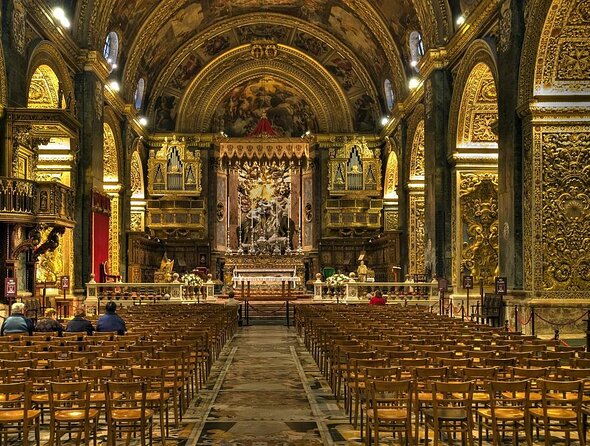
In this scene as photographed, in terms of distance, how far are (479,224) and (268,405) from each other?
658 inches

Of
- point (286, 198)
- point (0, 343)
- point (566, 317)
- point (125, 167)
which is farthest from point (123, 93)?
point (0, 343)

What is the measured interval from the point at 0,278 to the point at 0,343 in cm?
854

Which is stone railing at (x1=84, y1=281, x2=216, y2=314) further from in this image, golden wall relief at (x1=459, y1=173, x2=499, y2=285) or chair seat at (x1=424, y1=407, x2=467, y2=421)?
chair seat at (x1=424, y1=407, x2=467, y2=421)

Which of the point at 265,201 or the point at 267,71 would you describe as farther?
the point at 265,201

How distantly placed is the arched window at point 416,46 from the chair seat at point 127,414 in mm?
25368

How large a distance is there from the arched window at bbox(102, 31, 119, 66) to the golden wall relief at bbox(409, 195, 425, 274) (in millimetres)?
13728

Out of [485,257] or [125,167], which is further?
[125,167]

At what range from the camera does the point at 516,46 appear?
63.7 ft

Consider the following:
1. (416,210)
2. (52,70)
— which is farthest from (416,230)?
(52,70)

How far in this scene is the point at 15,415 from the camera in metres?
7.49

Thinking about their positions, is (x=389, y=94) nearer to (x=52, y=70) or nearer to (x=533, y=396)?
(x=52, y=70)

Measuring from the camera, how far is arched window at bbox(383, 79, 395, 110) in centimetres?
3758

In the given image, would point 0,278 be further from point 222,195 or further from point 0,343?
point 222,195

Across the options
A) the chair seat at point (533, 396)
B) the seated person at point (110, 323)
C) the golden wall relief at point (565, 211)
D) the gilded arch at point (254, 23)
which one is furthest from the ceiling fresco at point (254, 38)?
the chair seat at point (533, 396)
